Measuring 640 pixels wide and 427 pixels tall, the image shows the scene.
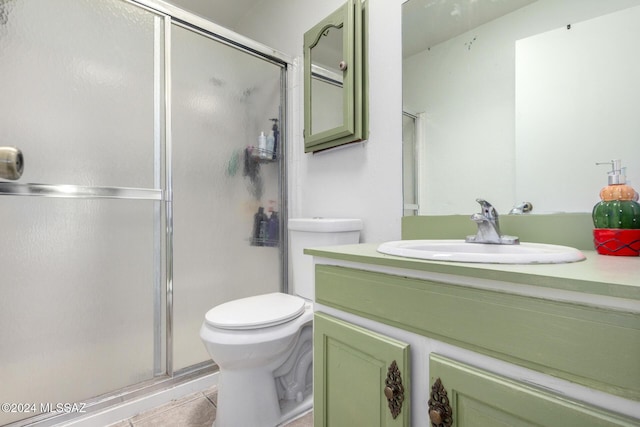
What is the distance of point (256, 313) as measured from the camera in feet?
3.75

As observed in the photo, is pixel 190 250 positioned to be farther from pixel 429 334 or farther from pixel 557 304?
pixel 557 304

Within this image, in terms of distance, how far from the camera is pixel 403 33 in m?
1.22

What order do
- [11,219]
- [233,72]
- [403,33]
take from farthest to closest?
[233,72] < [403,33] < [11,219]

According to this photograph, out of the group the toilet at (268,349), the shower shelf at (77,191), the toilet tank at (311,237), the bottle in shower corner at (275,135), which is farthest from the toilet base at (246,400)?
the bottle in shower corner at (275,135)

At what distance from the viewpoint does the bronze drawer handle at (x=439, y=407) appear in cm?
55

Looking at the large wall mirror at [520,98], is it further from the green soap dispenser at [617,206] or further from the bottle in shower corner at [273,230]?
the bottle in shower corner at [273,230]

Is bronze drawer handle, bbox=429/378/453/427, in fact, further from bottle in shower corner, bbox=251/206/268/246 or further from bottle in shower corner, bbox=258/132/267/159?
bottle in shower corner, bbox=258/132/267/159

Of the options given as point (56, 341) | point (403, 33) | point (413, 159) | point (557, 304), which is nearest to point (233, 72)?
point (403, 33)

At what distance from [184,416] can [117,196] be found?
97cm

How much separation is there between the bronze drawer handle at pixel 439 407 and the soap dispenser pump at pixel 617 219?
50cm

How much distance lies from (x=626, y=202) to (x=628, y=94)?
0.29 meters

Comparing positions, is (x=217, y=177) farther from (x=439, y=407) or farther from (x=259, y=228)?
(x=439, y=407)

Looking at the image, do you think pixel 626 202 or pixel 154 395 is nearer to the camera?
pixel 626 202

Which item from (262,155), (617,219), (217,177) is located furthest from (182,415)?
(617,219)
